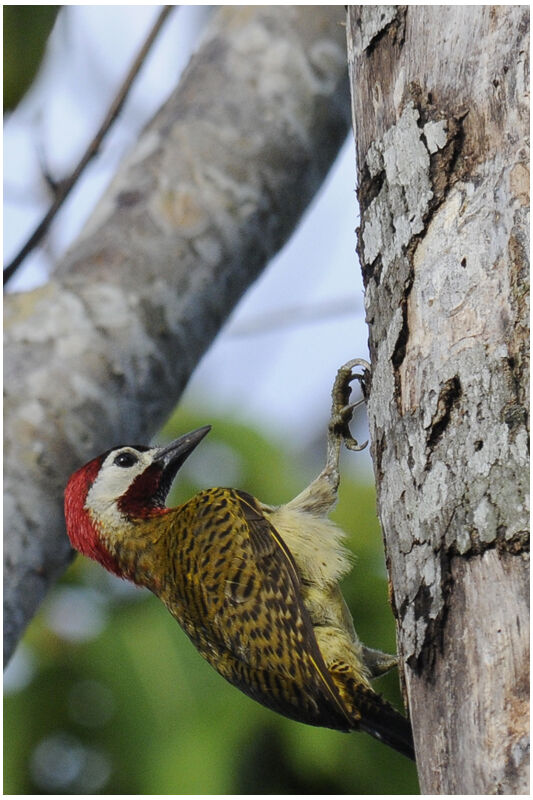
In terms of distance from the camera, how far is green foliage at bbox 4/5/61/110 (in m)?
3.32

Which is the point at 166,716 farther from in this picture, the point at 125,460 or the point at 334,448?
the point at 334,448

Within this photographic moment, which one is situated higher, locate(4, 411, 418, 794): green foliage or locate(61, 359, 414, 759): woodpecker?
locate(61, 359, 414, 759): woodpecker

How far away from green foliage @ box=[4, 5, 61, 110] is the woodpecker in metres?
1.49

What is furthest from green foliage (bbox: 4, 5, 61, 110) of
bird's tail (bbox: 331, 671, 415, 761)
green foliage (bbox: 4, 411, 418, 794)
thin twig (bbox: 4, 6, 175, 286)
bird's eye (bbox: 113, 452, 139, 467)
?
bird's tail (bbox: 331, 671, 415, 761)

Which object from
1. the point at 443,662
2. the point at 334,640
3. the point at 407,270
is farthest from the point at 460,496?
the point at 334,640

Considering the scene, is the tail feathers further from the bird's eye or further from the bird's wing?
the bird's eye

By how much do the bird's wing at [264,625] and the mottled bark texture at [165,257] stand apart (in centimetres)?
48

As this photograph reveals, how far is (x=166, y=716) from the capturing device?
302cm

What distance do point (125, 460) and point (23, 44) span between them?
5.29ft

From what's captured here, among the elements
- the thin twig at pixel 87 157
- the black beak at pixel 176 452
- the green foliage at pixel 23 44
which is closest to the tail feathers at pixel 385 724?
the black beak at pixel 176 452

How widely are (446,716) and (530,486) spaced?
371 mm

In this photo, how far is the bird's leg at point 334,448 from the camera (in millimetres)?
2896

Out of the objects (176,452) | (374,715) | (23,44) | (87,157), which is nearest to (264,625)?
(374,715)

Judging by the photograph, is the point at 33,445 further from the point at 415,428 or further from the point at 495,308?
the point at 495,308
